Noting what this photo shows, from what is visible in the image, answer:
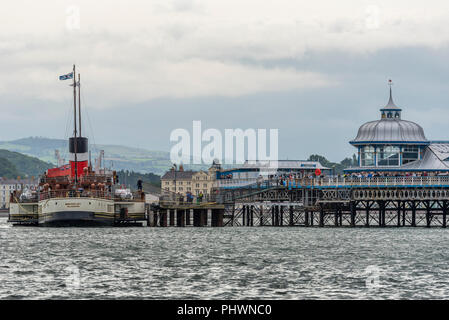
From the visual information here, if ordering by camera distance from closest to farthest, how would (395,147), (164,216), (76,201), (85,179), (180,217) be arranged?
(76,201) → (85,179) → (164,216) → (180,217) → (395,147)

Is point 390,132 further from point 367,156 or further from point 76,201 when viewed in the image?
point 76,201

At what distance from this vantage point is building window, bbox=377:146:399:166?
136 m

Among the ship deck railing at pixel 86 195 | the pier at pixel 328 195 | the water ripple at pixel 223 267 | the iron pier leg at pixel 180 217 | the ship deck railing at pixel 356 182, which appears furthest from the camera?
the iron pier leg at pixel 180 217

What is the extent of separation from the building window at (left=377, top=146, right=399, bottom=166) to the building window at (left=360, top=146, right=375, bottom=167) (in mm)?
876

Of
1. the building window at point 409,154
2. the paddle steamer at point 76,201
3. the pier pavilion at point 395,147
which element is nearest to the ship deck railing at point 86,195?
the paddle steamer at point 76,201

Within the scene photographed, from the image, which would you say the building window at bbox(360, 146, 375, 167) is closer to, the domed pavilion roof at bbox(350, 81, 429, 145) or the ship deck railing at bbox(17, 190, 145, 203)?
the domed pavilion roof at bbox(350, 81, 429, 145)

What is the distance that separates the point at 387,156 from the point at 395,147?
1.61 metres

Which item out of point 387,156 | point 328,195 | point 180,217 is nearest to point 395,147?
point 387,156

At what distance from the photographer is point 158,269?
60.9 m

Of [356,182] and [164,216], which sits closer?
[356,182]

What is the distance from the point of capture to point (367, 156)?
137750mm

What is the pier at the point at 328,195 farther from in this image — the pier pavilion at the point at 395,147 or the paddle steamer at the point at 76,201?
the pier pavilion at the point at 395,147

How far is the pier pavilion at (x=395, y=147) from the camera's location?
13512cm
